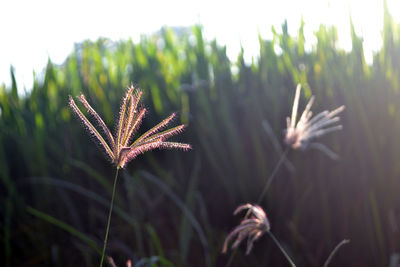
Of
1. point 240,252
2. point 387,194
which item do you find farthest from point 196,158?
point 387,194

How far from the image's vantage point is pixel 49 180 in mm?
1640

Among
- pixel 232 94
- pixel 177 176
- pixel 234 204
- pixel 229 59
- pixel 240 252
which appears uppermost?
pixel 229 59

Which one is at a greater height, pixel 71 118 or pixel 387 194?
pixel 71 118

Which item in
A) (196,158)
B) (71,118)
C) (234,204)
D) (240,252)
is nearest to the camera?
(240,252)

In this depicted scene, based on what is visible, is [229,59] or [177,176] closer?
[177,176]

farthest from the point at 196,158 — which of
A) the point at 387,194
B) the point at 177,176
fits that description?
the point at 387,194

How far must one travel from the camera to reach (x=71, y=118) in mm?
1983

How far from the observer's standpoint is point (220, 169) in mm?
1589

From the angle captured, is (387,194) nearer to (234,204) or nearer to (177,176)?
(234,204)

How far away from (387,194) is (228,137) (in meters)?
0.56

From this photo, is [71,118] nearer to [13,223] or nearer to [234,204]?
[13,223]

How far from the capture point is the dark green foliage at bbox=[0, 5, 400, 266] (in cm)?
140

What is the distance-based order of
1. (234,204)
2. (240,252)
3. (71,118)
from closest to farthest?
(240,252)
(234,204)
(71,118)

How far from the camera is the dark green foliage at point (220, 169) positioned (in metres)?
1.40
